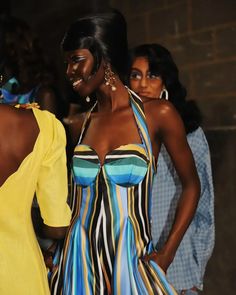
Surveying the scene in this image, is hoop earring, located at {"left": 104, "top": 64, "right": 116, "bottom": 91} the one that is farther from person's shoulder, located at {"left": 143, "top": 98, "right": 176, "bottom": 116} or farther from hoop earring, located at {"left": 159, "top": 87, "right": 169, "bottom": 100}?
hoop earring, located at {"left": 159, "top": 87, "right": 169, "bottom": 100}

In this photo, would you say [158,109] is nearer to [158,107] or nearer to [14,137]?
[158,107]

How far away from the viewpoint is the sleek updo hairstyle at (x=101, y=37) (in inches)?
102

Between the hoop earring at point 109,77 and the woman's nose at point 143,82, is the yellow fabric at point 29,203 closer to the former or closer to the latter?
the hoop earring at point 109,77

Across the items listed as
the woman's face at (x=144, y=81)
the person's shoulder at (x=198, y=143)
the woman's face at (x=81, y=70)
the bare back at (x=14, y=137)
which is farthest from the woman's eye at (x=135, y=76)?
the bare back at (x=14, y=137)

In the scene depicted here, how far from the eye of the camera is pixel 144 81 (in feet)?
10.6

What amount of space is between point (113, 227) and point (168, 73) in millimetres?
1189

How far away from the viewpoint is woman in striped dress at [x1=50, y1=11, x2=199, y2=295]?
2424 millimetres

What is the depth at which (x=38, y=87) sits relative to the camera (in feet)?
12.9

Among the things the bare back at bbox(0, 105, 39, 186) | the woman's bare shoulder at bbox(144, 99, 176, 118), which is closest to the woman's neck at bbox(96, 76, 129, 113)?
the woman's bare shoulder at bbox(144, 99, 176, 118)

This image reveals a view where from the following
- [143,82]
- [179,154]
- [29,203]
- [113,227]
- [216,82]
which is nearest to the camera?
[29,203]

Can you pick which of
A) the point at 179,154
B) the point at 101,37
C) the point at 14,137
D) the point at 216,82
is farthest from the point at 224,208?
the point at 14,137

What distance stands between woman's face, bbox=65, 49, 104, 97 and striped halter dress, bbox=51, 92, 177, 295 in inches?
11.6

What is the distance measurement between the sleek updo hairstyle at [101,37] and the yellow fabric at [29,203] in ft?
2.37

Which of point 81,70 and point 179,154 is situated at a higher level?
point 81,70
